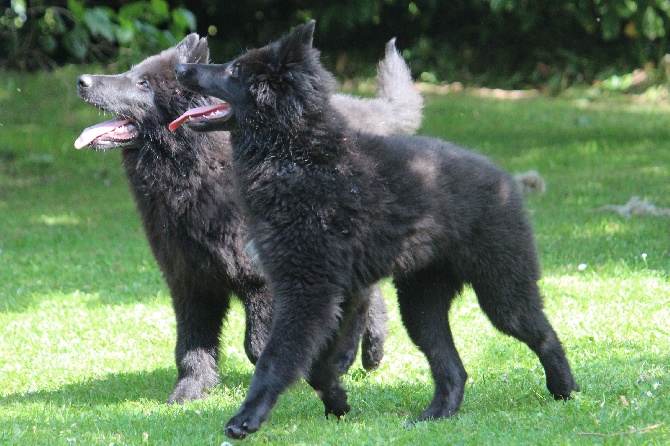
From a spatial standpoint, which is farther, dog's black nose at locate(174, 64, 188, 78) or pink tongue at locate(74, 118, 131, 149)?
pink tongue at locate(74, 118, 131, 149)

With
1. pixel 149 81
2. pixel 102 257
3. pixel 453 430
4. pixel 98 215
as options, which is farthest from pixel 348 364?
pixel 98 215

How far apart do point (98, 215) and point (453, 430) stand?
7566 millimetres

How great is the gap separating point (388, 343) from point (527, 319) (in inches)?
74.4

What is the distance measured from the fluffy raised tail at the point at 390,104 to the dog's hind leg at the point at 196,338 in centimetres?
148

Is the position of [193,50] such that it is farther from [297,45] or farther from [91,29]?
[91,29]

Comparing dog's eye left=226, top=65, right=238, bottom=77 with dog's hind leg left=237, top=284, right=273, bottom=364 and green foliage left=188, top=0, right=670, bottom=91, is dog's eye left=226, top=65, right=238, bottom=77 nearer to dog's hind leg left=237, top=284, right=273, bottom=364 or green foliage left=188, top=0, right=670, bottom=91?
dog's hind leg left=237, top=284, right=273, bottom=364

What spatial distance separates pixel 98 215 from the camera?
1109 centimetres

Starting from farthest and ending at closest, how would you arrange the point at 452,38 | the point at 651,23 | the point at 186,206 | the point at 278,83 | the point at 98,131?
the point at 452,38, the point at 651,23, the point at 98,131, the point at 186,206, the point at 278,83

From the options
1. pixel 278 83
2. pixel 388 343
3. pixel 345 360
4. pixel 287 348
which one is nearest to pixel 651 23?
pixel 388 343

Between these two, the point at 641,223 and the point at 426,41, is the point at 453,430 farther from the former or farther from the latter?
the point at 426,41

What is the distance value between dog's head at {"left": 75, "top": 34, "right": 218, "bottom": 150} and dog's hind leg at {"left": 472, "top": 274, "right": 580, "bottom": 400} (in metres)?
2.01

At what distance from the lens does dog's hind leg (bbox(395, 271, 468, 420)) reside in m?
4.94

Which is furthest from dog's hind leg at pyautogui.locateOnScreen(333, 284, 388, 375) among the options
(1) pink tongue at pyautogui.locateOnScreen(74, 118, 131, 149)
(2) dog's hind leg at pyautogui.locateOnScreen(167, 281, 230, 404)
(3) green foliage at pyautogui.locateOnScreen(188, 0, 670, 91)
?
(3) green foliage at pyautogui.locateOnScreen(188, 0, 670, 91)

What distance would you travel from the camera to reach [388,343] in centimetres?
653
